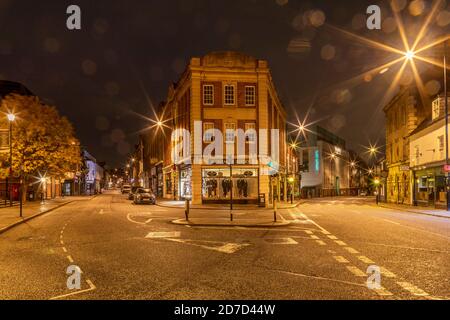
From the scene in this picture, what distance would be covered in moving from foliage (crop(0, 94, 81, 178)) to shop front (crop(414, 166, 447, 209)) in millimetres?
34703

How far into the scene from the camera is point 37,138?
4338 cm

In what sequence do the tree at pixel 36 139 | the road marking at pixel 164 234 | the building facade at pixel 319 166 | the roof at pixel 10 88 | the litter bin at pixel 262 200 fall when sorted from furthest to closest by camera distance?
1. the building facade at pixel 319 166
2. the roof at pixel 10 88
3. the tree at pixel 36 139
4. the litter bin at pixel 262 200
5. the road marking at pixel 164 234

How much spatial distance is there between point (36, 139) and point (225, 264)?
3853 centimetres

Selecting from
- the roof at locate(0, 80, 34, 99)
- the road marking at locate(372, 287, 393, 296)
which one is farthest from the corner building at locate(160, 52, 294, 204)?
the road marking at locate(372, 287, 393, 296)

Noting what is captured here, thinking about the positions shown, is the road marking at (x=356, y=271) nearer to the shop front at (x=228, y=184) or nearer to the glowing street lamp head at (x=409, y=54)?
the glowing street lamp head at (x=409, y=54)

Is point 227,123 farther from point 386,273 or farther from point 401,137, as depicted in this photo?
point 386,273

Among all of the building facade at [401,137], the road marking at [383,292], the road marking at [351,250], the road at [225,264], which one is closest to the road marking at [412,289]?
the road at [225,264]

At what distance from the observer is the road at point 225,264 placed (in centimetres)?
740

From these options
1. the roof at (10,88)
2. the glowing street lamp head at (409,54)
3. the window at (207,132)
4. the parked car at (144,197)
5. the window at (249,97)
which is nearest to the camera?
the glowing street lamp head at (409,54)

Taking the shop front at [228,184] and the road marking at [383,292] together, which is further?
the shop front at [228,184]

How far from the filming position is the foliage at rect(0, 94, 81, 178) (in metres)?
41.9

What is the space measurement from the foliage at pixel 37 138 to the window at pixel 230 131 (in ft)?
55.9
